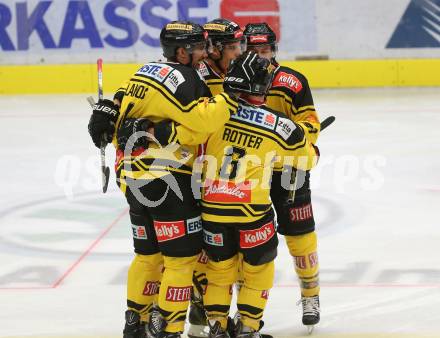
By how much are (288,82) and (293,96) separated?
7cm

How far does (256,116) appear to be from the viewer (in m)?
3.86

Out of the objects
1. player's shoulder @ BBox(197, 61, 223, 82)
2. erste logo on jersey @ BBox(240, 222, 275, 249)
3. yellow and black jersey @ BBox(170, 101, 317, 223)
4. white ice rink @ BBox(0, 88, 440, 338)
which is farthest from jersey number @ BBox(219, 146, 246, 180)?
white ice rink @ BBox(0, 88, 440, 338)

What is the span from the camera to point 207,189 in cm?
391

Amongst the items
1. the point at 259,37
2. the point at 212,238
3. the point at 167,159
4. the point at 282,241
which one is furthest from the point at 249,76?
the point at 282,241

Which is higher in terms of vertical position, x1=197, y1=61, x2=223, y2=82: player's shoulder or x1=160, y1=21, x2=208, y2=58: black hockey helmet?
x1=160, y1=21, x2=208, y2=58: black hockey helmet

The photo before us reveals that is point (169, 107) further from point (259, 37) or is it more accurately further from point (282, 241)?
point (282, 241)

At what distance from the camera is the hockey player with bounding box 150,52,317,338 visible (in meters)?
3.85

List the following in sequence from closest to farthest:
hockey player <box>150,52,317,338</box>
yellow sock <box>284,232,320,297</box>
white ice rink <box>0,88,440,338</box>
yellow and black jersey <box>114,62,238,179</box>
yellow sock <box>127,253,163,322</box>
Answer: yellow and black jersey <box>114,62,238,179</box>, hockey player <box>150,52,317,338</box>, yellow sock <box>127,253,163,322</box>, yellow sock <box>284,232,320,297</box>, white ice rink <box>0,88,440,338</box>

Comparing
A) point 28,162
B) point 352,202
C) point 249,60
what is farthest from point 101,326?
point 28,162

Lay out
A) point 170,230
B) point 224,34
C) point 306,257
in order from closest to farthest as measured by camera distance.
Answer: point 170,230
point 224,34
point 306,257

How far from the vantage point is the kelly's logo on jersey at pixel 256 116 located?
385cm

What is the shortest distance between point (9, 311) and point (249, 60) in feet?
6.24

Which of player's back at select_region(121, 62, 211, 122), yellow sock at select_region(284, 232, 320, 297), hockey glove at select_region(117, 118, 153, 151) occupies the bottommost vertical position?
yellow sock at select_region(284, 232, 320, 297)

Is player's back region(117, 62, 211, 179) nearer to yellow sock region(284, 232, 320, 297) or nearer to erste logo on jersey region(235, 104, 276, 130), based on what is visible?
erste logo on jersey region(235, 104, 276, 130)
